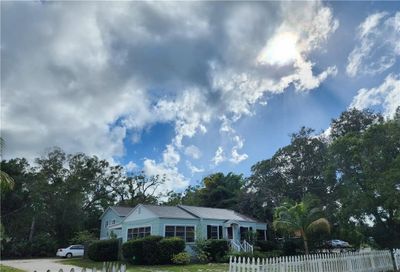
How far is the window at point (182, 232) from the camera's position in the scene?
28.9 m

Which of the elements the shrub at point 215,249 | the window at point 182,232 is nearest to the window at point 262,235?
the shrub at point 215,249

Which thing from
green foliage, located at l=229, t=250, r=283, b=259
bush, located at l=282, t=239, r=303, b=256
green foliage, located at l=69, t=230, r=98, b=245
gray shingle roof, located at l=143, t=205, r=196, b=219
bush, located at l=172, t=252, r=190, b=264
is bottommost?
bush, located at l=172, t=252, r=190, b=264

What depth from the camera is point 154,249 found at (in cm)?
2506

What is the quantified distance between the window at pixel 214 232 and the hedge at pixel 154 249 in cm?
570

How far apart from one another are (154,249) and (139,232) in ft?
18.9

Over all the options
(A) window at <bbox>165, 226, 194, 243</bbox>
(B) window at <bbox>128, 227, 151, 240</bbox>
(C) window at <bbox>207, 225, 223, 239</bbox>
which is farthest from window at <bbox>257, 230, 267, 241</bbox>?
(B) window at <bbox>128, 227, 151, 240</bbox>

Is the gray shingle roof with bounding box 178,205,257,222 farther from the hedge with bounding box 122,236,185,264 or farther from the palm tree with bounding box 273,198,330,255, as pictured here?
the palm tree with bounding box 273,198,330,255

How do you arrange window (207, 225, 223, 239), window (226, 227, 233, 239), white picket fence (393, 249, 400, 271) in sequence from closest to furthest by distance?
white picket fence (393, 249, 400, 271), window (207, 225, 223, 239), window (226, 227, 233, 239)

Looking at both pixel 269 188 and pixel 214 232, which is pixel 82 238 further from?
pixel 269 188

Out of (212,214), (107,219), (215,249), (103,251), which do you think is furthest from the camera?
(107,219)

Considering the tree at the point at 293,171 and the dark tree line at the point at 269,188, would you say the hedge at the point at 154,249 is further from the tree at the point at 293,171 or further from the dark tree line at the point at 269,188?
the tree at the point at 293,171

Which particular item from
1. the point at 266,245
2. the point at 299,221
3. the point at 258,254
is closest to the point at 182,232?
the point at 258,254

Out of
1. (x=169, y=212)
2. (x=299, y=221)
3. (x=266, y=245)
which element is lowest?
(x=266, y=245)

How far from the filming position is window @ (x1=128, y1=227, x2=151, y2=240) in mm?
29609
